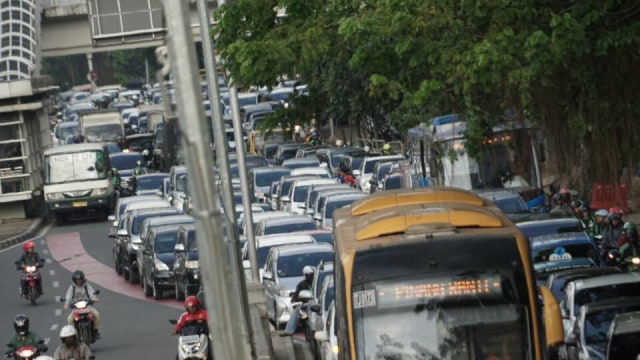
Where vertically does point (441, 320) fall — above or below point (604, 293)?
above

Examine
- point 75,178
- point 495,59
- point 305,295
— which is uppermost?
point 495,59

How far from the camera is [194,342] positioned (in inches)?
839

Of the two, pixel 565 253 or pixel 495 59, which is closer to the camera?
pixel 495 59

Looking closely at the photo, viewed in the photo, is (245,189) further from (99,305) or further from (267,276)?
(99,305)

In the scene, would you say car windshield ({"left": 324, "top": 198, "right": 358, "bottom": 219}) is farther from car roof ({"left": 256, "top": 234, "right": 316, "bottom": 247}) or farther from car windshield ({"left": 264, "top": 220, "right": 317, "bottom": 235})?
car roof ({"left": 256, "top": 234, "right": 316, "bottom": 247})

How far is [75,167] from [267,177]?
901 centimetres

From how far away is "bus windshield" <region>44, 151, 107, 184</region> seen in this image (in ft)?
180

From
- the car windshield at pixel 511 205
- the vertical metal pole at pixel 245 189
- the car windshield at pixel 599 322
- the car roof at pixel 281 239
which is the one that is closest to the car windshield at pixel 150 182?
the car roof at pixel 281 239

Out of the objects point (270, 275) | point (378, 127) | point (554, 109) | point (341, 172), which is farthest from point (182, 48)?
point (378, 127)

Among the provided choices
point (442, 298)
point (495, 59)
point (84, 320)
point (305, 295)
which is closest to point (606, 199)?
→ point (84, 320)

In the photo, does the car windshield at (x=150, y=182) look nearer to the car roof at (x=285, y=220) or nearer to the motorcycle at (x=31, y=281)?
the motorcycle at (x=31, y=281)

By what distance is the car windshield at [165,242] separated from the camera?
34.4m

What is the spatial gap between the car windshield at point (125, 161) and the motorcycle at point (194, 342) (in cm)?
4523

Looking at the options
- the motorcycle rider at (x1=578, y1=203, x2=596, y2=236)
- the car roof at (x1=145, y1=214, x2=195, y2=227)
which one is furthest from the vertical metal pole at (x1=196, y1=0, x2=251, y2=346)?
the car roof at (x1=145, y1=214, x2=195, y2=227)
